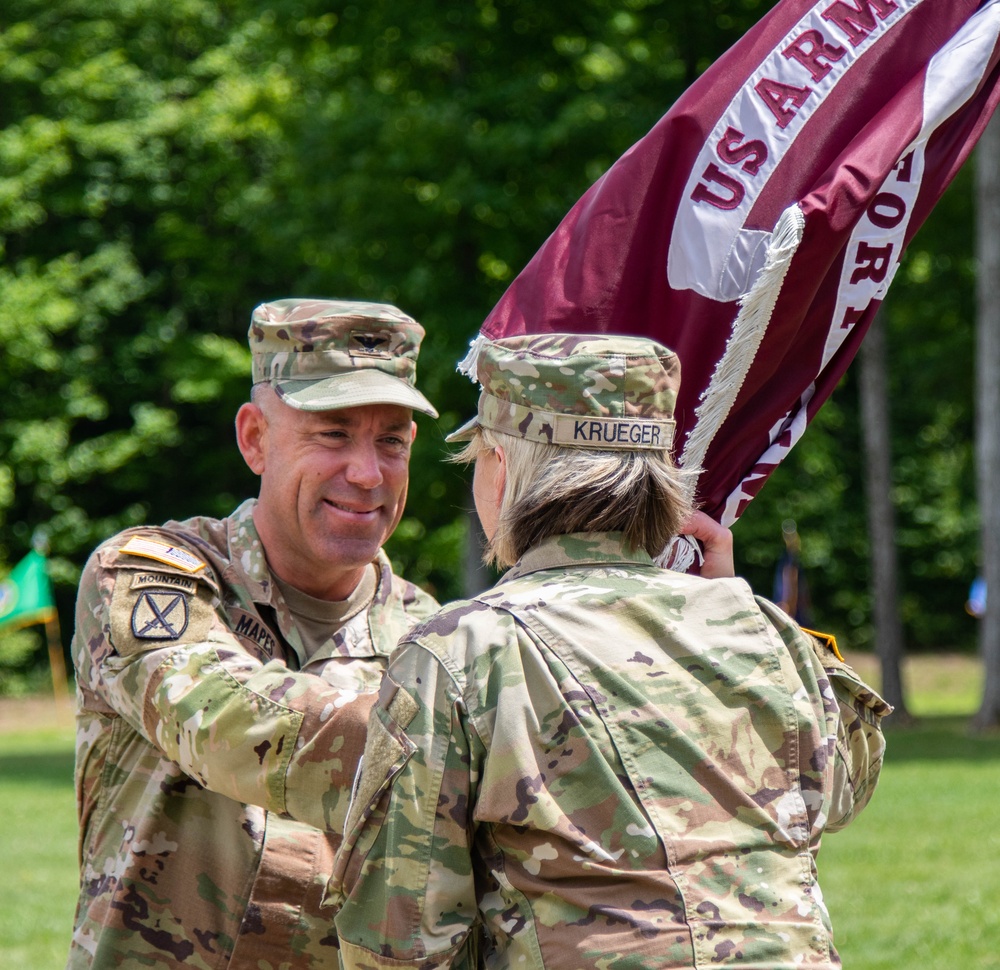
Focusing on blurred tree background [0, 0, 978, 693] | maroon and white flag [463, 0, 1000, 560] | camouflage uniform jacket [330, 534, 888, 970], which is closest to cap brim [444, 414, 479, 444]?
camouflage uniform jacket [330, 534, 888, 970]

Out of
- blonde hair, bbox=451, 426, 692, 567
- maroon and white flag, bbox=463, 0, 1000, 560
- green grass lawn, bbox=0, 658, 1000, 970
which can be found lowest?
green grass lawn, bbox=0, 658, 1000, 970

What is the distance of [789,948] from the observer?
6.97 ft

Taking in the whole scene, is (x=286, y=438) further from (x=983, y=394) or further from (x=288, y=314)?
(x=983, y=394)

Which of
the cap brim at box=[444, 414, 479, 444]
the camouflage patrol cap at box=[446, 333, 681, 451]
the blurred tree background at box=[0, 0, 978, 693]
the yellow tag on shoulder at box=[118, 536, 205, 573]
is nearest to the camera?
the camouflage patrol cap at box=[446, 333, 681, 451]

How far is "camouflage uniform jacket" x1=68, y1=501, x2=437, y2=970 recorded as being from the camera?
254 centimetres

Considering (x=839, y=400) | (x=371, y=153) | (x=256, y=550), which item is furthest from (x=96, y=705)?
(x=839, y=400)

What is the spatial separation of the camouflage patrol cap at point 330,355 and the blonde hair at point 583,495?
805 mm

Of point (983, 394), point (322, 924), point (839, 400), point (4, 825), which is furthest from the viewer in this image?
point (839, 400)

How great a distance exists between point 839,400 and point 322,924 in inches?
1289

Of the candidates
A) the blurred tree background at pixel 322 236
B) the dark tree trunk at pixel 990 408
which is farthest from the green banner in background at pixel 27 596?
the dark tree trunk at pixel 990 408

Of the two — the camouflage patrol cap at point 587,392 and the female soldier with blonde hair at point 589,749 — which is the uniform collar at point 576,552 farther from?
the camouflage patrol cap at point 587,392

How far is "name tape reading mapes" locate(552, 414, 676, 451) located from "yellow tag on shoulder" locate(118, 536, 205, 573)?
3.11ft

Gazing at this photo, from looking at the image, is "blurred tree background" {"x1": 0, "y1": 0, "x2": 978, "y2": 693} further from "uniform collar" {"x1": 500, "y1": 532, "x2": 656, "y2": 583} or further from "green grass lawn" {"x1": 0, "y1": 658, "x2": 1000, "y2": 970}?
"uniform collar" {"x1": 500, "y1": 532, "x2": 656, "y2": 583}

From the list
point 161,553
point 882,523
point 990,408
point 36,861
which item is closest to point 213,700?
point 161,553
